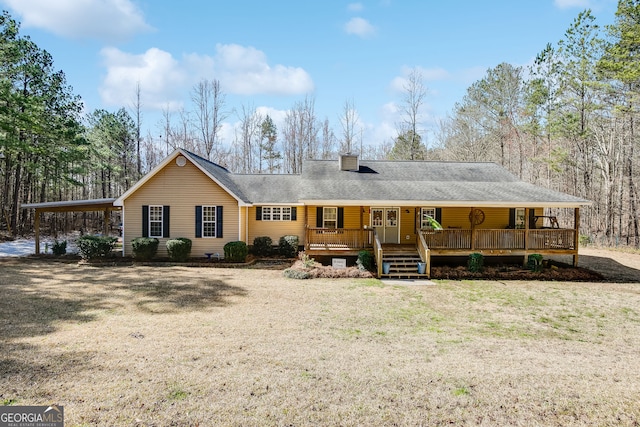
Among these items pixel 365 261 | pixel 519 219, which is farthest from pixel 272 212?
pixel 519 219

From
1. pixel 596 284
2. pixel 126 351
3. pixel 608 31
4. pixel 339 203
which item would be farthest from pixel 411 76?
pixel 126 351

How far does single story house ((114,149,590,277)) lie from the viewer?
50.8 feet

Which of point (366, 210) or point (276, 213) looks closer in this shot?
point (366, 210)

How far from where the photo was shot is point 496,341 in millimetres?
7363

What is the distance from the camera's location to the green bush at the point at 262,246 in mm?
18812

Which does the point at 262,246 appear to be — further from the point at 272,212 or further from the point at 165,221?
the point at 165,221

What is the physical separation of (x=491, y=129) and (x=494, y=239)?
20807 millimetres

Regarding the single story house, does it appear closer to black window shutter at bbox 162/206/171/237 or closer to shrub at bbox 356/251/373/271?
black window shutter at bbox 162/206/171/237

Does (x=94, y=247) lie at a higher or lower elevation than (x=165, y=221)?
lower

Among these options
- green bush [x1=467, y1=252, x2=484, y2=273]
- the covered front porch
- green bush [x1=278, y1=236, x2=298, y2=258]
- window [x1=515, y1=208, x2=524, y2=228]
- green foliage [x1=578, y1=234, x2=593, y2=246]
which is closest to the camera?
green bush [x1=467, y1=252, x2=484, y2=273]

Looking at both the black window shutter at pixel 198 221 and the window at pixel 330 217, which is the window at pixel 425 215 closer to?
the window at pixel 330 217

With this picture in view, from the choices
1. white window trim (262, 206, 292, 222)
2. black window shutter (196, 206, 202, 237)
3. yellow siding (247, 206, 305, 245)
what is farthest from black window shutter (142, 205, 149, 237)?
white window trim (262, 206, 292, 222)

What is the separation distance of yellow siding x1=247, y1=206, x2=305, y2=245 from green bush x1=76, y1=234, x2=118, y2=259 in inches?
281

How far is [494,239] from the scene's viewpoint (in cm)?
1558
